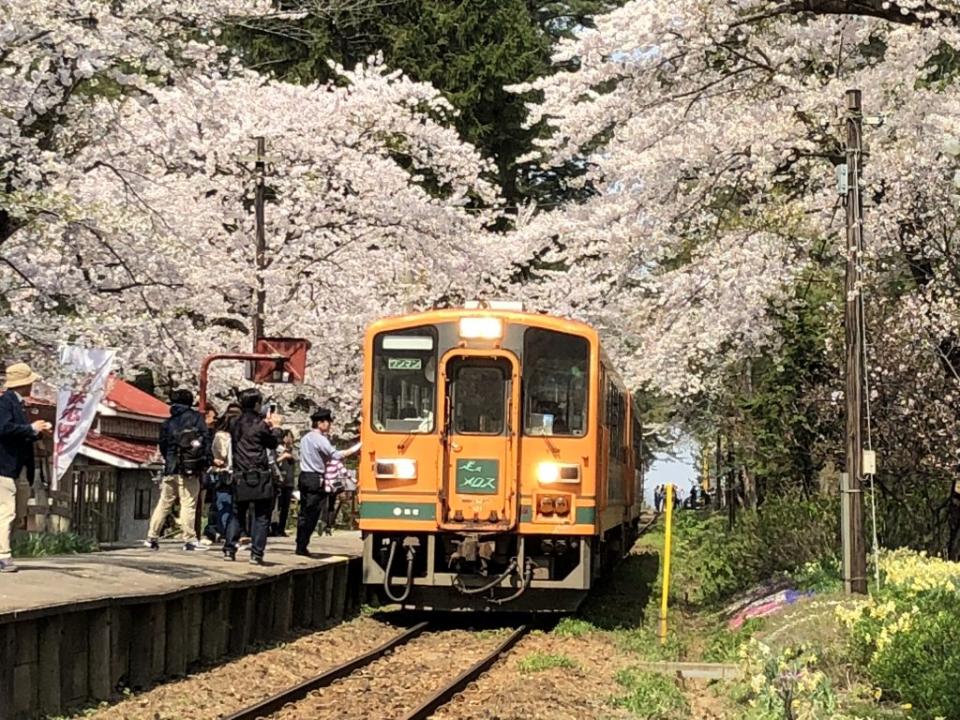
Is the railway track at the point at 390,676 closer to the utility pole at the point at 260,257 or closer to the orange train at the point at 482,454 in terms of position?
the orange train at the point at 482,454

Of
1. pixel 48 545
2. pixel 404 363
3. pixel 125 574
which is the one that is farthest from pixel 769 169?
pixel 48 545

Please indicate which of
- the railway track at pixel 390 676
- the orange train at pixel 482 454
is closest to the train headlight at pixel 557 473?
the orange train at pixel 482 454

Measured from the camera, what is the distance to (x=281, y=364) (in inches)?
672

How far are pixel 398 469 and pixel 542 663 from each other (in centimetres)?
292

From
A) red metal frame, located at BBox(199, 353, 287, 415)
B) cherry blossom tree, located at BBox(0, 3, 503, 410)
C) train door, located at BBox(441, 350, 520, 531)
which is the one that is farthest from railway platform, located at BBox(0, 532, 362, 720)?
cherry blossom tree, located at BBox(0, 3, 503, 410)

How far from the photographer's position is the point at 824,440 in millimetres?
20156

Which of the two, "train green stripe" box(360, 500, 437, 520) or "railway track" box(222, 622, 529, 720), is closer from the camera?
"railway track" box(222, 622, 529, 720)

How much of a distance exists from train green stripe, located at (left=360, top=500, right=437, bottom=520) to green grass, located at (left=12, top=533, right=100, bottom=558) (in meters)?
3.12

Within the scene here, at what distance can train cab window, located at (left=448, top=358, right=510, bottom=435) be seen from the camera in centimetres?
1375

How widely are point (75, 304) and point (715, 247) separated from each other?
6.88 meters

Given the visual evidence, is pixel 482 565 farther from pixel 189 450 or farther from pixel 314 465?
pixel 189 450

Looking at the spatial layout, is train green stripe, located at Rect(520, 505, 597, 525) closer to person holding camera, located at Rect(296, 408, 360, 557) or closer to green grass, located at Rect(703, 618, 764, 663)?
green grass, located at Rect(703, 618, 764, 663)

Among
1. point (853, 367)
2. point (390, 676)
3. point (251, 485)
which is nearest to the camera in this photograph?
point (390, 676)

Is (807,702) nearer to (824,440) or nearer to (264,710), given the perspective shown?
(264,710)
